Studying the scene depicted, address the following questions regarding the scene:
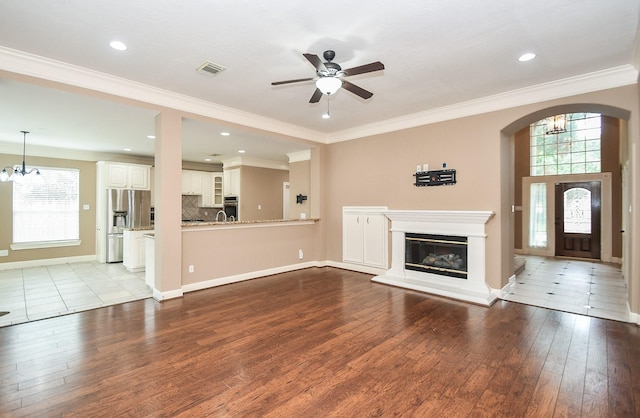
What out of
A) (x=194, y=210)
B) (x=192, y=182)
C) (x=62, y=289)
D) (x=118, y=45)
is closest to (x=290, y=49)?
(x=118, y=45)

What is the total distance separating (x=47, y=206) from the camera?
6871 millimetres

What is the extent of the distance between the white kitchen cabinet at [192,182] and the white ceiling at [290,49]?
387 centimetres

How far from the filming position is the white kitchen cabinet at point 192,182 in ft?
28.5

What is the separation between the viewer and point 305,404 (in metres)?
2.03

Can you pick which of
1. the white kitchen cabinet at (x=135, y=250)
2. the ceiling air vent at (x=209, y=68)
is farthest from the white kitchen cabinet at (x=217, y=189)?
the ceiling air vent at (x=209, y=68)

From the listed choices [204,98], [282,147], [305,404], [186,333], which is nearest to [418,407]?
[305,404]

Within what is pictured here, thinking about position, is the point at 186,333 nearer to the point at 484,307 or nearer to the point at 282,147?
the point at 484,307

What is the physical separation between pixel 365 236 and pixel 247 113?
121 inches

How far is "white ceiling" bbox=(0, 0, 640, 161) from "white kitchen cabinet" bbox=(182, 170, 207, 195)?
3865mm

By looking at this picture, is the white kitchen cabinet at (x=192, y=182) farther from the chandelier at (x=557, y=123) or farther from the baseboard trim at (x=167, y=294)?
the chandelier at (x=557, y=123)

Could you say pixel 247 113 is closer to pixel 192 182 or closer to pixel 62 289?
pixel 62 289

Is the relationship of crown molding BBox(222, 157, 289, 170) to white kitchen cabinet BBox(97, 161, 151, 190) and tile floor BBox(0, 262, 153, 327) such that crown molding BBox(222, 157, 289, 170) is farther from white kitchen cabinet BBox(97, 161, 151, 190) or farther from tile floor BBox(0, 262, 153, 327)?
tile floor BBox(0, 262, 153, 327)

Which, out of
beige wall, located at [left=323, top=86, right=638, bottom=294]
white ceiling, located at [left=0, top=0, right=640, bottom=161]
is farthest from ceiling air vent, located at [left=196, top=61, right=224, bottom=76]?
beige wall, located at [left=323, top=86, right=638, bottom=294]

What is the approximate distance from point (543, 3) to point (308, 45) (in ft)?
6.31
